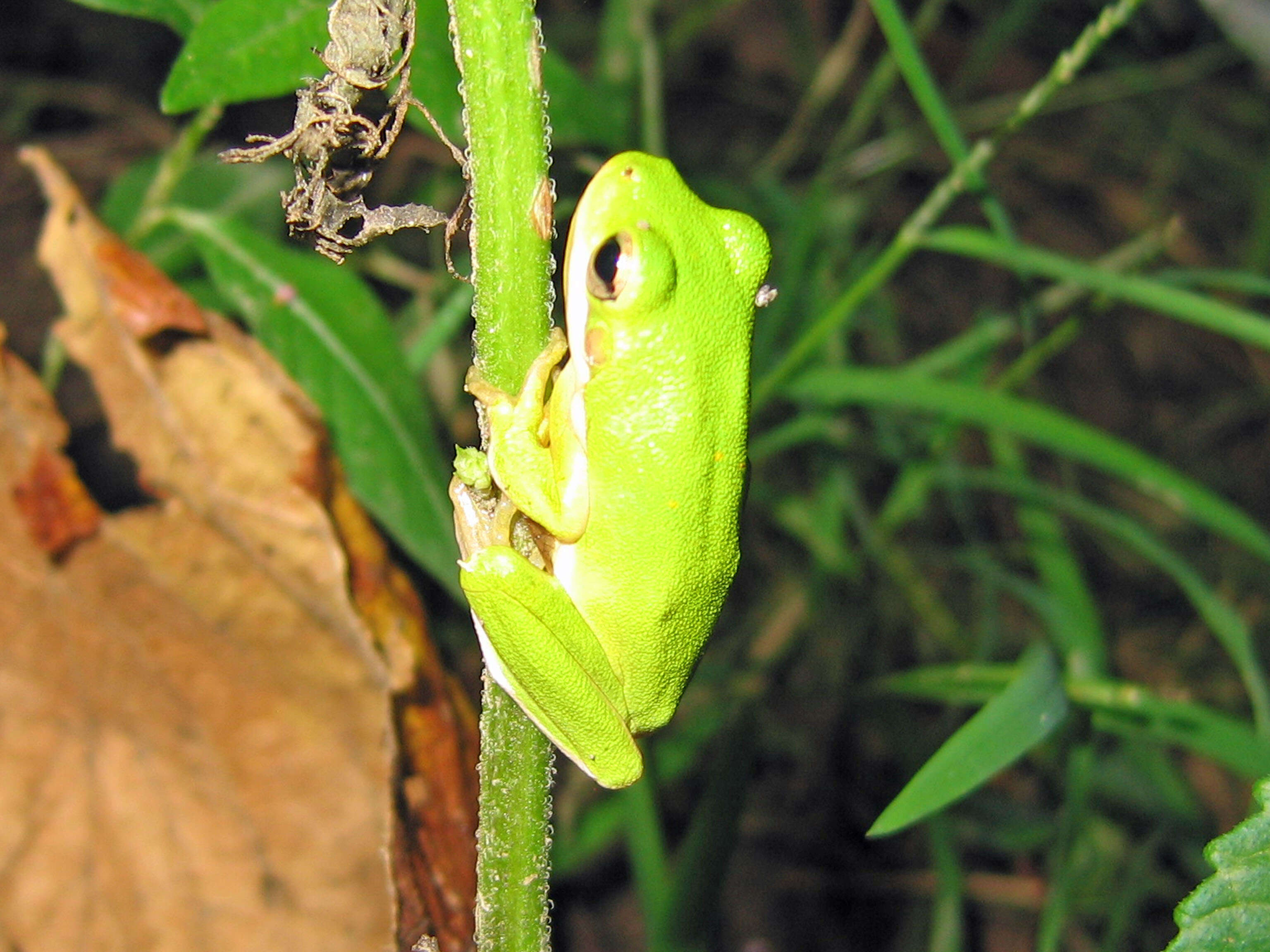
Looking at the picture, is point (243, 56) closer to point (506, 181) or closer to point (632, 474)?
point (506, 181)

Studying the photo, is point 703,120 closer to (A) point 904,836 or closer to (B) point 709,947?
(A) point 904,836

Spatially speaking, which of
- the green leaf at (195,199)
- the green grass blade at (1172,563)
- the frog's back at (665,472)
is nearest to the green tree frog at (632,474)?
the frog's back at (665,472)

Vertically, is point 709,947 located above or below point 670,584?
below

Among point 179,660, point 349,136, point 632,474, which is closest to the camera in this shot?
point 349,136

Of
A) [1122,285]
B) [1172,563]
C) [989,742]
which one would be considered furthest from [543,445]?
[1172,563]

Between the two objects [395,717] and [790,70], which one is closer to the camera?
[395,717]

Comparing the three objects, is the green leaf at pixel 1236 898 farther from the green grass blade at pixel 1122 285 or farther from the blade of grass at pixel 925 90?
the blade of grass at pixel 925 90

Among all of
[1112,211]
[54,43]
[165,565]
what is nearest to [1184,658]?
[1112,211]
